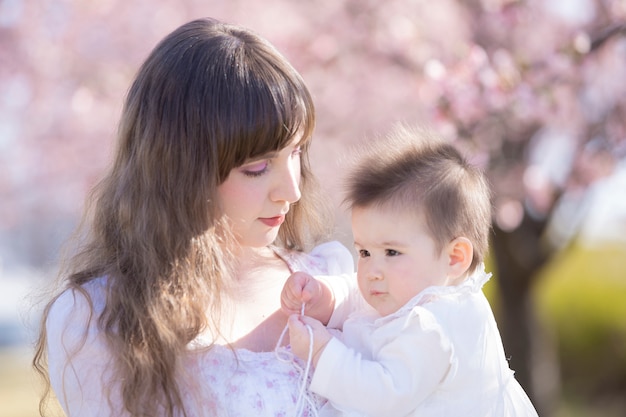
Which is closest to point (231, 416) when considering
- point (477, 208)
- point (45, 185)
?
point (477, 208)

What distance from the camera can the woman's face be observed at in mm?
2053

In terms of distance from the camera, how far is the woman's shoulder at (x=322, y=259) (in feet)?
7.90

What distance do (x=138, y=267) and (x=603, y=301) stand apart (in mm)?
6194

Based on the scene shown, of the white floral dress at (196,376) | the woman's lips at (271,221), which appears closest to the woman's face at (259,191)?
the woman's lips at (271,221)

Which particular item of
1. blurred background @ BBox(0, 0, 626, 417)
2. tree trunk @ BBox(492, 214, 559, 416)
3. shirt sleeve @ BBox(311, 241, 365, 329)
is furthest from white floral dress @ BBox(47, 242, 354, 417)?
tree trunk @ BBox(492, 214, 559, 416)

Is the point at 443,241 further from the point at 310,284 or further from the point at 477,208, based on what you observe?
the point at 310,284

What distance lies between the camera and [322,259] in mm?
2502

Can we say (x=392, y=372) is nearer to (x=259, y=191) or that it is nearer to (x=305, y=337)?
(x=305, y=337)

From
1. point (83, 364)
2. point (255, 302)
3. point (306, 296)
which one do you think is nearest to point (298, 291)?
point (306, 296)

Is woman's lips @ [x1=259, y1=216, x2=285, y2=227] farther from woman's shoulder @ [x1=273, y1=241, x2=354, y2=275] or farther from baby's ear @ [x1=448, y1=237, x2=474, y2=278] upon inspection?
baby's ear @ [x1=448, y1=237, x2=474, y2=278]

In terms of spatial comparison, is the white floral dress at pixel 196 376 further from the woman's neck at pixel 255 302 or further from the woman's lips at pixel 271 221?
the woman's lips at pixel 271 221

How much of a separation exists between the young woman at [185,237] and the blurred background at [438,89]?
2.23m

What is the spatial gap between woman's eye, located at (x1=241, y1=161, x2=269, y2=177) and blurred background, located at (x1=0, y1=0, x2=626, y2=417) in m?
2.24

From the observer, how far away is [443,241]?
2.00 metres
